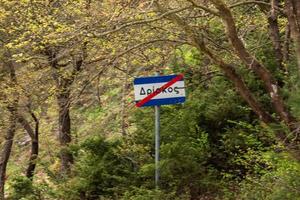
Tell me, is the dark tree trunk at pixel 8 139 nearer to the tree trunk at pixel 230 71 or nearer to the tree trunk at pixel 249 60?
the tree trunk at pixel 230 71

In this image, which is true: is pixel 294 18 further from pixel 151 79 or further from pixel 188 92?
pixel 188 92

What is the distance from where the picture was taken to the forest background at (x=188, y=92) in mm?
5750

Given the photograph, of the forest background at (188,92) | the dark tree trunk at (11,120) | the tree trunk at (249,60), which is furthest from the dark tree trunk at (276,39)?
the dark tree trunk at (11,120)

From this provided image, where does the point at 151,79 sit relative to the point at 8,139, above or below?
above

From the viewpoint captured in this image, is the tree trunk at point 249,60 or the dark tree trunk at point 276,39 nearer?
the tree trunk at point 249,60

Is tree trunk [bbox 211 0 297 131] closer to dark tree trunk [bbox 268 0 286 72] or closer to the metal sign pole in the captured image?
the metal sign pole

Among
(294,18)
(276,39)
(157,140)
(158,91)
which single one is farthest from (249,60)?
(276,39)

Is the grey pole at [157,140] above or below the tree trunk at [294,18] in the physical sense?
below

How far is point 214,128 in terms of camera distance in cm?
870

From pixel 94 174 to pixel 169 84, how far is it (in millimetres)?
1851

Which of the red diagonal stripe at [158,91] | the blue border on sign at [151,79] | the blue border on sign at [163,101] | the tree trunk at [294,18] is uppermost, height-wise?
the tree trunk at [294,18]

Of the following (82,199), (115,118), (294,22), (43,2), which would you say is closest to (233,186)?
(82,199)

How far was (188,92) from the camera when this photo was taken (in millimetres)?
9109

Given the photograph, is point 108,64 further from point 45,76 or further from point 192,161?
point 45,76
